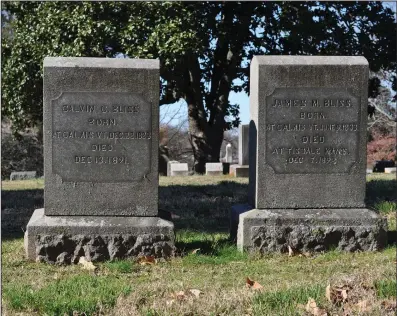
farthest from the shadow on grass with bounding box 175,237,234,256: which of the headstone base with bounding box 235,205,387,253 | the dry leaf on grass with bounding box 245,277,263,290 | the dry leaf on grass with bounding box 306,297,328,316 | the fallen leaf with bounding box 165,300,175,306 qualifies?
the dry leaf on grass with bounding box 306,297,328,316

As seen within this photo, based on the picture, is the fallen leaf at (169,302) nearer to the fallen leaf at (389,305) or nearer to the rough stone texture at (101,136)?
the fallen leaf at (389,305)

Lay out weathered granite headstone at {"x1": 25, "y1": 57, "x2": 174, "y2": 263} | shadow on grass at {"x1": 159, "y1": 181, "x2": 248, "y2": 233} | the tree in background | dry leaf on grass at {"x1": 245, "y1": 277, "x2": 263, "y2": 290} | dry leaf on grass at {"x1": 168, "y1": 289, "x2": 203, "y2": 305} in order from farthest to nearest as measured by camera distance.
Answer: the tree in background < shadow on grass at {"x1": 159, "y1": 181, "x2": 248, "y2": 233} < weathered granite headstone at {"x1": 25, "y1": 57, "x2": 174, "y2": 263} < dry leaf on grass at {"x1": 245, "y1": 277, "x2": 263, "y2": 290} < dry leaf on grass at {"x1": 168, "y1": 289, "x2": 203, "y2": 305}

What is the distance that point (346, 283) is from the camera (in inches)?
197

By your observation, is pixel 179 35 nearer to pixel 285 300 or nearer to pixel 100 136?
pixel 100 136

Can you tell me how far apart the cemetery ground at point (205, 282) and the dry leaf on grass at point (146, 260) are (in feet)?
0.03

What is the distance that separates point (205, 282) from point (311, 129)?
2.32 m

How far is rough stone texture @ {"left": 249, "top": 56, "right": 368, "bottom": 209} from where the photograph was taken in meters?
7.13

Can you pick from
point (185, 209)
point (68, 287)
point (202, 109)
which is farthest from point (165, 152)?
point (68, 287)

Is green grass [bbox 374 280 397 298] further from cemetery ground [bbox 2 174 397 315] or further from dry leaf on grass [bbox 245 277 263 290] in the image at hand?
dry leaf on grass [bbox 245 277 263 290]

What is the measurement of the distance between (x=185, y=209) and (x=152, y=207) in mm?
3288

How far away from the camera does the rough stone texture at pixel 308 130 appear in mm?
7133

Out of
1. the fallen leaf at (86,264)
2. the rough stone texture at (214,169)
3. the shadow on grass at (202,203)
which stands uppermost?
the rough stone texture at (214,169)

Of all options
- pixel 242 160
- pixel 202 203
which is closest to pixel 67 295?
pixel 202 203

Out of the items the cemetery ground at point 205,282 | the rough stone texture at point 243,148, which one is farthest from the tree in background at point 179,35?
the cemetery ground at point 205,282
